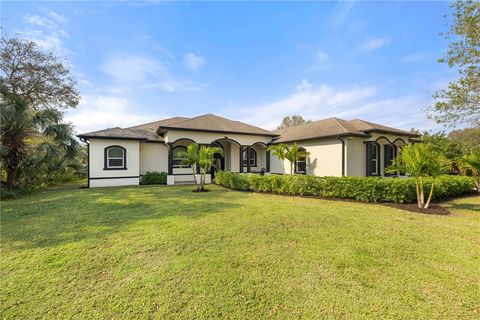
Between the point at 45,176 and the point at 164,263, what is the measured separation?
1462cm

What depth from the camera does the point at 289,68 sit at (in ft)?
49.8

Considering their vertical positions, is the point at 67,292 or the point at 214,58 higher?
the point at 214,58

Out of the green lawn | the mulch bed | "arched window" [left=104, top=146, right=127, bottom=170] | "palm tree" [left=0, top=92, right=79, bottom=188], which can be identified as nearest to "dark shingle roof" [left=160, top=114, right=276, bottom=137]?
"arched window" [left=104, top=146, right=127, bottom=170]

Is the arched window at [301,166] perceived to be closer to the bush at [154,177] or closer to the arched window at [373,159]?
the arched window at [373,159]

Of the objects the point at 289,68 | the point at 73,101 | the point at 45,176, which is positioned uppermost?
the point at 289,68

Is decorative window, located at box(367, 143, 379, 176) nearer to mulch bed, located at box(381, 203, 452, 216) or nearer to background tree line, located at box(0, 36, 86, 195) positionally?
mulch bed, located at box(381, 203, 452, 216)

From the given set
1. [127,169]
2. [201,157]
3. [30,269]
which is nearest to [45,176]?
[127,169]

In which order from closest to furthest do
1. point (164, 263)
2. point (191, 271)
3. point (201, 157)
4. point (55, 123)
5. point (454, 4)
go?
1. point (191, 271)
2. point (164, 263)
3. point (454, 4)
4. point (201, 157)
5. point (55, 123)

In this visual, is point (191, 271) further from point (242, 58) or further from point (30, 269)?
point (242, 58)

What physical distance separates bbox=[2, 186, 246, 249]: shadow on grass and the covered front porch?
6838 millimetres

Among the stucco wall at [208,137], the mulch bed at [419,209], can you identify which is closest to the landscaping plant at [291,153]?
the stucco wall at [208,137]

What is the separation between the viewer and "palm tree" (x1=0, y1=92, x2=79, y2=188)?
10.3 metres

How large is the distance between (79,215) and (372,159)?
668 inches

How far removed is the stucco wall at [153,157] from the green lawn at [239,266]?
9.55 meters
